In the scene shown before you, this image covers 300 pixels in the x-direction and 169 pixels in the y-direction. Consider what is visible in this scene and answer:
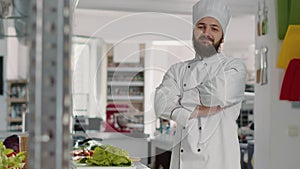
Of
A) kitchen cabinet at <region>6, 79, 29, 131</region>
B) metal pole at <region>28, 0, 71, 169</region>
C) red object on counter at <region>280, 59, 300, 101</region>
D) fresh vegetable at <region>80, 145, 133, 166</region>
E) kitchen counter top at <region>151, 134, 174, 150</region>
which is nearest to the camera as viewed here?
metal pole at <region>28, 0, 71, 169</region>

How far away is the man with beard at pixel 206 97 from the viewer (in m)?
2.88

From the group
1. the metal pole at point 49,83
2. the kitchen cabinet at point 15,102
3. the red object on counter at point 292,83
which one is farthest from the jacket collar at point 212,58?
the kitchen cabinet at point 15,102

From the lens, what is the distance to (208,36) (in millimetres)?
2908

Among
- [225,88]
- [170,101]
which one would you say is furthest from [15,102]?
[225,88]

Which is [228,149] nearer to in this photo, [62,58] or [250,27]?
[62,58]

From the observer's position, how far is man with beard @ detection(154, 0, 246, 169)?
113 inches

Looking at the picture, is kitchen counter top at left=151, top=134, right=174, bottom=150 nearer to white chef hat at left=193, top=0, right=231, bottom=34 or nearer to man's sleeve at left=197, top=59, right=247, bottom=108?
man's sleeve at left=197, top=59, right=247, bottom=108

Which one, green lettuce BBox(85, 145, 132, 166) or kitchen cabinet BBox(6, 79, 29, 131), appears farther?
kitchen cabinet BBox(6, 79, 29, 131)

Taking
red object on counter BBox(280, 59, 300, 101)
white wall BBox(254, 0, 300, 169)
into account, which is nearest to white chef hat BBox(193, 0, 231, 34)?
red object on counter BBox(280, 59, 300, 101)

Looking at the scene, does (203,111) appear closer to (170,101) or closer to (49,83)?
(170,101)

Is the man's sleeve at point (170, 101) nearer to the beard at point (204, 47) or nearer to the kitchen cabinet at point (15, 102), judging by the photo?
the beard at point (204, 47)

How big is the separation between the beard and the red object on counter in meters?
1.67

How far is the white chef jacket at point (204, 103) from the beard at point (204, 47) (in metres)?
0.03

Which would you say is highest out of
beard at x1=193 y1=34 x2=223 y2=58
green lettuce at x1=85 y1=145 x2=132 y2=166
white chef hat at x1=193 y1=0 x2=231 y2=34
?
white chef hat at x1=193 y1=0 x2=231 y2=34
